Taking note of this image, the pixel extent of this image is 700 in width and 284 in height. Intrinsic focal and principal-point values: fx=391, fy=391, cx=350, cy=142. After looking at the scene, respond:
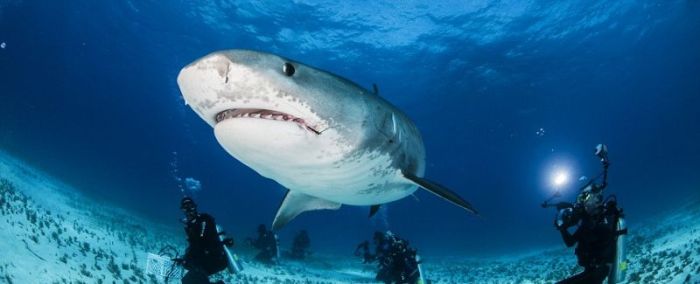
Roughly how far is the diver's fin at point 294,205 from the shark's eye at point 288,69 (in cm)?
302

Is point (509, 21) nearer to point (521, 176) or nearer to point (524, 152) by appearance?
point (524, 152)

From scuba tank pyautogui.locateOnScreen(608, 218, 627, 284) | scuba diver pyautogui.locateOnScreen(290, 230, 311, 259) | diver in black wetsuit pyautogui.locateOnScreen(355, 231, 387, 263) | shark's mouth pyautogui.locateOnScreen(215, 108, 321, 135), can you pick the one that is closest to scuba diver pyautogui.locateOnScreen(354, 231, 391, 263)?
diver in black wetsuit pyautogui.locateOnScreen(355, 231, 387, 263)

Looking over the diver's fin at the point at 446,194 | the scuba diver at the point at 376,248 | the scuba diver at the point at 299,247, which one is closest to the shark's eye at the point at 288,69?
the diver's fin at the point at 446,194

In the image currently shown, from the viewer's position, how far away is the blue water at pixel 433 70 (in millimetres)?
25391

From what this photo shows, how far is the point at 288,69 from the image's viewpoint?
268cm

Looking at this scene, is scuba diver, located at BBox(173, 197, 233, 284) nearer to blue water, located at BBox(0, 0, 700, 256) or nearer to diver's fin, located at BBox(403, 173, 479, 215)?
diver's fin, located at BBox(403, 173, 479, 215)

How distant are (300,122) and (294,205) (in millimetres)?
3054

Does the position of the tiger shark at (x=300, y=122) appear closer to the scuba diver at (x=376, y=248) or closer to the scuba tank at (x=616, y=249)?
the scuba tank at (x=616, y=249)

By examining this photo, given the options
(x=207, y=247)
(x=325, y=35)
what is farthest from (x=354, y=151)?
(x=325, y=35)

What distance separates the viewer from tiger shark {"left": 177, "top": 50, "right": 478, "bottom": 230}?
2.46m

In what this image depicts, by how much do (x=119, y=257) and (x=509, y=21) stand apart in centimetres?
2394

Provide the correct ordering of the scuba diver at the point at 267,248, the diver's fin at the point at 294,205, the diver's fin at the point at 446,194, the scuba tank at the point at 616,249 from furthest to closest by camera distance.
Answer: the scuba diver at the point at 267,248 → the diver's fin at the point at 294,205 → the scuba tank at the point at 616,249 → the diver's fin at the point at 446,194

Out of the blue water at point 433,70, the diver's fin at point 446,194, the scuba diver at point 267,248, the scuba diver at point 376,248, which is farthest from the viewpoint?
the blue water at point 433,70

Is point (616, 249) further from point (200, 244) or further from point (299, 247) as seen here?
point (299, 247)
